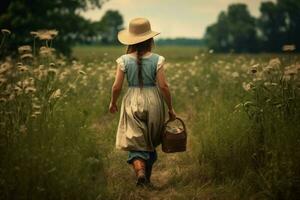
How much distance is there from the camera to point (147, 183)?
606cm

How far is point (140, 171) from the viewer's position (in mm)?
5957

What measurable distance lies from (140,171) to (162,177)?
2.55ft

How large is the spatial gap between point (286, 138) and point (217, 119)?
181 centimetres

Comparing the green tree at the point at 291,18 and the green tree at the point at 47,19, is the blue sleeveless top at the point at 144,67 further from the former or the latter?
the green tree at the point at 291,18

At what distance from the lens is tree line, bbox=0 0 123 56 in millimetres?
19250

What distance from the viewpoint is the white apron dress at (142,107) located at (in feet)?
20.0

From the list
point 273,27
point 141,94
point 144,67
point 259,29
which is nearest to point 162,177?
point 141,94

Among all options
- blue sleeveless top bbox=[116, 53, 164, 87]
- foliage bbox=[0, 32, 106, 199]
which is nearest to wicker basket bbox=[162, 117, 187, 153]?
blue sleeveless top bbox=[116, 53, 164, 87]

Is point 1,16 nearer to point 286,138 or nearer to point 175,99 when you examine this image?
point 175,99

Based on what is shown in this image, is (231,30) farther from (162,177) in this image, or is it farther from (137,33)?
(137,33)

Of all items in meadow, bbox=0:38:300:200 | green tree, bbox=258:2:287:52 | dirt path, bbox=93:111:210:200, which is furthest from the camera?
green tree, bbox=258:2:287:52

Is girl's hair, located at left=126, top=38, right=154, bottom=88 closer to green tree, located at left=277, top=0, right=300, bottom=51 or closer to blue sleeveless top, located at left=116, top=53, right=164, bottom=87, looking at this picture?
blue sleeveless top, located at left=116, top=53, right=164, bottom=87

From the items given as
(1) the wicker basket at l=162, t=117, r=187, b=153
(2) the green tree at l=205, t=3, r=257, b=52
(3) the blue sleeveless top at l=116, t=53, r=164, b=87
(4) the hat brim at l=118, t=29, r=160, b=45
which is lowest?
(2) the green tree at l=205, t=3, r=257, b=52

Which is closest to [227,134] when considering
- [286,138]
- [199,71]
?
[286,138]
